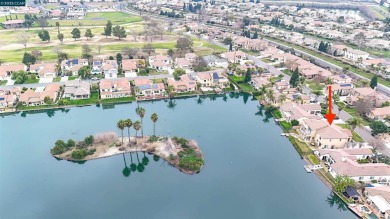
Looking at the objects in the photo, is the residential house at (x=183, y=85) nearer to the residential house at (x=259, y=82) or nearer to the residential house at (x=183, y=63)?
the residential house at (x=183, y=63)

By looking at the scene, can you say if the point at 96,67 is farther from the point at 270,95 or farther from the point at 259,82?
the point at 270,95

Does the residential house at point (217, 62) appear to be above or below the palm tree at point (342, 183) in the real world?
above

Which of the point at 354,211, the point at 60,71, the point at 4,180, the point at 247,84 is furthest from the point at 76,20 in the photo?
the point at 354,211

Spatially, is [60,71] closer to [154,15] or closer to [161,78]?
[161,78]

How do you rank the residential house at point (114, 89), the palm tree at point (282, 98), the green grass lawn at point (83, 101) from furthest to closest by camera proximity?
the residential house at point (114, 89)
the green grass lawn at point (83, 101)
the palm tree at point (282, 98)

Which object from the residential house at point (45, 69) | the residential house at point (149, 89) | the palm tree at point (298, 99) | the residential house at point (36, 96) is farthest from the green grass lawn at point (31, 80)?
the palm tree at point (298, 99)

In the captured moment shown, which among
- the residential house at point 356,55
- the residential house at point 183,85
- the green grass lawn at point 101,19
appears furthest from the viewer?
the green grass lawn at point 101,19
